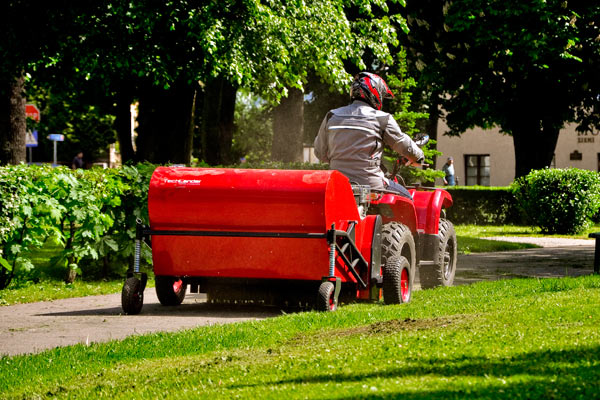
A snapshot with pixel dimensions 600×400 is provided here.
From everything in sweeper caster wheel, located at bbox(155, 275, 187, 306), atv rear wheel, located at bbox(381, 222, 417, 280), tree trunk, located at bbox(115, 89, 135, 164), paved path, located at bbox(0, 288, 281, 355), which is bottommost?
paved path, located at bbox(0, 288, 281, 355)

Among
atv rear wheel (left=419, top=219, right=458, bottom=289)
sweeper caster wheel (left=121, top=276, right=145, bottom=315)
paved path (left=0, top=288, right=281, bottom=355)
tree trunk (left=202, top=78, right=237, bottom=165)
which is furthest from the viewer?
tree trunk (left=202, top=78, right=237, bottom=165)

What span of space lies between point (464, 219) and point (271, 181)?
22.6 meters

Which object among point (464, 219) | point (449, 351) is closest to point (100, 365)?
point (449, 351)

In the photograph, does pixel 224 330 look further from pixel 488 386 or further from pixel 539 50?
pixel 539 50

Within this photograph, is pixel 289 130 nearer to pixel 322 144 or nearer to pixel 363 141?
pixel 322 144

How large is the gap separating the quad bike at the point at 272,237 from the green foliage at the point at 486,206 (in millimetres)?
20987

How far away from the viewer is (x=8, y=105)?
18891 mm

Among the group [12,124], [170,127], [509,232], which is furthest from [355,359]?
[509,232]

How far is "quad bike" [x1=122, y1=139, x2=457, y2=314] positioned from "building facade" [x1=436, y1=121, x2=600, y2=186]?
45.9m

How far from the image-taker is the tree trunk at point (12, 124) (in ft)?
61.2

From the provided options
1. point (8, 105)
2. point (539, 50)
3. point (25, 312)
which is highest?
point (539, 50)

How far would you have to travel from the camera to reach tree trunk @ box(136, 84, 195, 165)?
2159cm

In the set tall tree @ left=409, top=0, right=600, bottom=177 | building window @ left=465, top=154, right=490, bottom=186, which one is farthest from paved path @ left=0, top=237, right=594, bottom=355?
building window @ left=465, top=154, right=490, bottom=186

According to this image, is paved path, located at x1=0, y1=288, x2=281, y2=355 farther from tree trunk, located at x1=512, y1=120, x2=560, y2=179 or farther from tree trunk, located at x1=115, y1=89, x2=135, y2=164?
tree trunk, located at x1=512, y1=120, x2=560, y2=179
